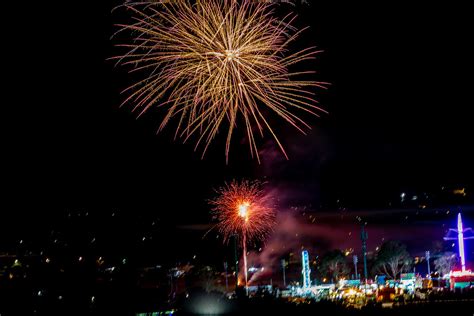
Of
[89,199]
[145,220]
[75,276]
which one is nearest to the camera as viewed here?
[75,276]

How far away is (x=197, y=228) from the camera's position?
3962 cm

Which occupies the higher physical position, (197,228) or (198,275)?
(197,228)

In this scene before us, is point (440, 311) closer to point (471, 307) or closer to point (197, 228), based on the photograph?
point (471, 307)

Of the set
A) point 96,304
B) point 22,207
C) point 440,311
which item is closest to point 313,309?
point 440,311

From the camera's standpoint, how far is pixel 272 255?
59344 millimetres

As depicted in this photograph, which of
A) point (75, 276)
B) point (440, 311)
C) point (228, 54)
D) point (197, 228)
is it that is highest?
point (228, 54)

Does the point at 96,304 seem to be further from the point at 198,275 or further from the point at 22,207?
the point at 198,275

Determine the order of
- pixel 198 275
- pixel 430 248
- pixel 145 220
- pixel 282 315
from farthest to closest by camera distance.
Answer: pixel 430 248
pixel 198 275
pixel 145 220
pixel 282 315

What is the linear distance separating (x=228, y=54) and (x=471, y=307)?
356 inches

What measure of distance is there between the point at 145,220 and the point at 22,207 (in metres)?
12.0

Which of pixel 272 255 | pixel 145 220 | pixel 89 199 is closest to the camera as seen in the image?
pixel 89 199

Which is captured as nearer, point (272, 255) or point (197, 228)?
point (197, 228)

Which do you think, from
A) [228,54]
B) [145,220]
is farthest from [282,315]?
[145,220]

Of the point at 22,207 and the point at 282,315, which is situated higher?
the point at 22,207
